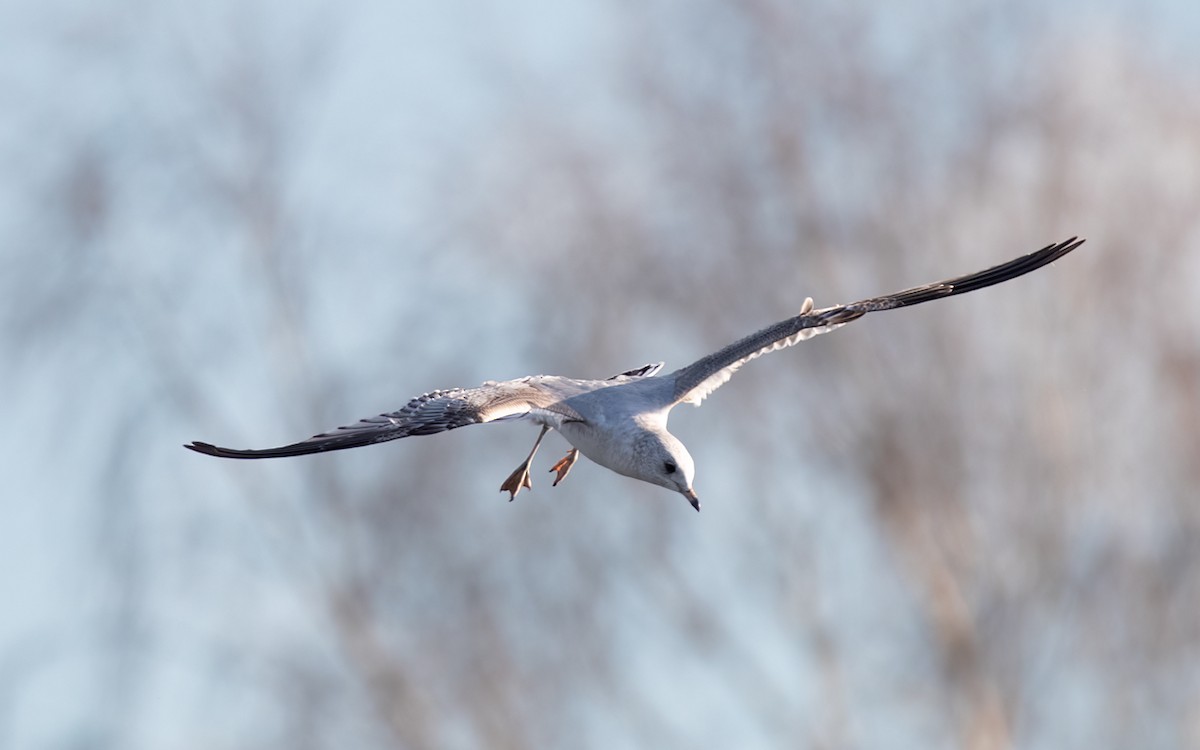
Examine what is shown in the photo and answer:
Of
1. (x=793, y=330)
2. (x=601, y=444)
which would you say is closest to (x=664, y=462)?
(x=601, y=444)

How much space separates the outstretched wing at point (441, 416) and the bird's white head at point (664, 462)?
0.27m

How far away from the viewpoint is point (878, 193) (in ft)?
53.8

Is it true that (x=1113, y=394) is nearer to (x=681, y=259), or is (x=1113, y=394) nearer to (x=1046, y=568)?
(x=1046, y=568)

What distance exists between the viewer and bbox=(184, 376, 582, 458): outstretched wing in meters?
5.85

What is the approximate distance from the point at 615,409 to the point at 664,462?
32 centimetres

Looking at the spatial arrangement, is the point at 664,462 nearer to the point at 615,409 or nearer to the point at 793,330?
the point at 615,409

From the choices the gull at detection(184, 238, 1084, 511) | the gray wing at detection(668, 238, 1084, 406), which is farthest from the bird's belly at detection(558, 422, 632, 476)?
the gray wing at detection(668, 238, 1084, 406)

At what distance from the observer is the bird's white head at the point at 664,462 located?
231 inches

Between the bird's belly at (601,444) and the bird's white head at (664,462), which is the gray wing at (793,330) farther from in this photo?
the bird's white head at (664,462)

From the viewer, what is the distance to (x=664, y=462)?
19.3 feet

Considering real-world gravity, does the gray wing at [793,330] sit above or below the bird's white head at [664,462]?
above

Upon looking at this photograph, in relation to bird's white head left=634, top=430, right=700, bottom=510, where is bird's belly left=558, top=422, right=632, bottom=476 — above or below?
above

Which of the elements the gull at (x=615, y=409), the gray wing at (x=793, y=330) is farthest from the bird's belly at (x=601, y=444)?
the gray wing at (x=793, y=330)

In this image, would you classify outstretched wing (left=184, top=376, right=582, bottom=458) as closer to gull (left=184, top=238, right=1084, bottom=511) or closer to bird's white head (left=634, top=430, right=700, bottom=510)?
gull (left=184, top=238, right=1084, bottom=511)
